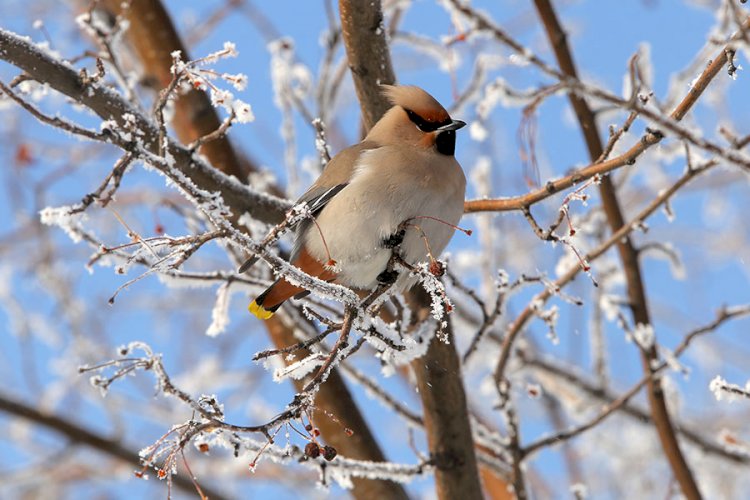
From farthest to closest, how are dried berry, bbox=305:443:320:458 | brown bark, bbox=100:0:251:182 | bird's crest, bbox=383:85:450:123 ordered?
brown bark, bbox=100:0:251:182, bird's crest, bbox=383:85:450:123, dried berry, bbox=305:443:320:458

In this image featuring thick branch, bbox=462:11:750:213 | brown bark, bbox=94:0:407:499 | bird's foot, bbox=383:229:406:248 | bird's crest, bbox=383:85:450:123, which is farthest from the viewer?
brown bark, bbox=94:0:407:499

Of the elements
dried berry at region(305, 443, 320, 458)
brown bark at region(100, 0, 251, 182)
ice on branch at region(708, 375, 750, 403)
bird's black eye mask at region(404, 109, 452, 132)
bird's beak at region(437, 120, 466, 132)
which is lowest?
dried berry at region(305, 443, 320, 458)

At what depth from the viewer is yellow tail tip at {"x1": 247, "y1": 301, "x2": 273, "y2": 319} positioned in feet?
10.5

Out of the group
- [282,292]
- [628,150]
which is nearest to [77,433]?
[282,292]

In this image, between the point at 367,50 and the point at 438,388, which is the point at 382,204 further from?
the point at 438,388

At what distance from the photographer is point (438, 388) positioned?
3.18m

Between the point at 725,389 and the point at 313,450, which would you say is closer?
the point at 313,450

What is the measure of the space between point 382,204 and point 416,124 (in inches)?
21.7

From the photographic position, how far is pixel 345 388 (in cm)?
371

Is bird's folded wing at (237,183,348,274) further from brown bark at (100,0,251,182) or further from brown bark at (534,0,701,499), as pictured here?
brown bark at (534,0,701,499)

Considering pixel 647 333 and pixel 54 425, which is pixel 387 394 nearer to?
pixel 647 333

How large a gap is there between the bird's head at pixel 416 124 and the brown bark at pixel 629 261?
490 mm

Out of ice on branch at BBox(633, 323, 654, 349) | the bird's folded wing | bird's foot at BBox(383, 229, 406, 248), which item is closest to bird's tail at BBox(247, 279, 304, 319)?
the bird's folded wing

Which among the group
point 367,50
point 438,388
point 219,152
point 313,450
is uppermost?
point 219,152
